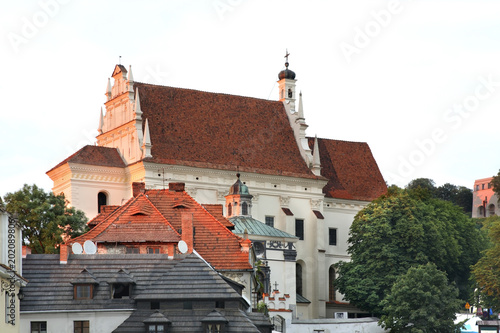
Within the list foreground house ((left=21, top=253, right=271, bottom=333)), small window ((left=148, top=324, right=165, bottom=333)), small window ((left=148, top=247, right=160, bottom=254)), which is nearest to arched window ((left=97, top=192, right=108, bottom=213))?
small window ((left=148, top=247, right=160, bottom=254))

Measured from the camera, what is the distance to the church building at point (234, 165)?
323ft

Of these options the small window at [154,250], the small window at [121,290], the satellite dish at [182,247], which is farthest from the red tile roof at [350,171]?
the small window at [121,290]

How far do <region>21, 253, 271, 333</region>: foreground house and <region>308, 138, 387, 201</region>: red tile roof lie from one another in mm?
57370

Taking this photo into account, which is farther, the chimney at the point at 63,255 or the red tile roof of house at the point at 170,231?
the red tile roof of house at the point at 170,231

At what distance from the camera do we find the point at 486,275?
→ 9144cm

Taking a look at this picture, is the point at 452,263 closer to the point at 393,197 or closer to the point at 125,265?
the point at 393,197

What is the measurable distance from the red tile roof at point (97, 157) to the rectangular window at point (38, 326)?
1827 inches

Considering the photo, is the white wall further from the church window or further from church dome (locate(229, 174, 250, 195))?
church dome (locate(229, 174, 250, 195))

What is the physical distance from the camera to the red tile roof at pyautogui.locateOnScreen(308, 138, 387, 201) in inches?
4417

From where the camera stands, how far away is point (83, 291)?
52.8 meters

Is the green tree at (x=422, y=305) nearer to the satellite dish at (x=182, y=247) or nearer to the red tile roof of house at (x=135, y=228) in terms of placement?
the red tile roof of house at (x=135, y=228)

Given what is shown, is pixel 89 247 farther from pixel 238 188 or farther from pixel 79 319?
pixel 238 188

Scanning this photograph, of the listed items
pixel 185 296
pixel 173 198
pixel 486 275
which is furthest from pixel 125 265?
pixel 486 275

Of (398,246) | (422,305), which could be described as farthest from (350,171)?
(422,305)
